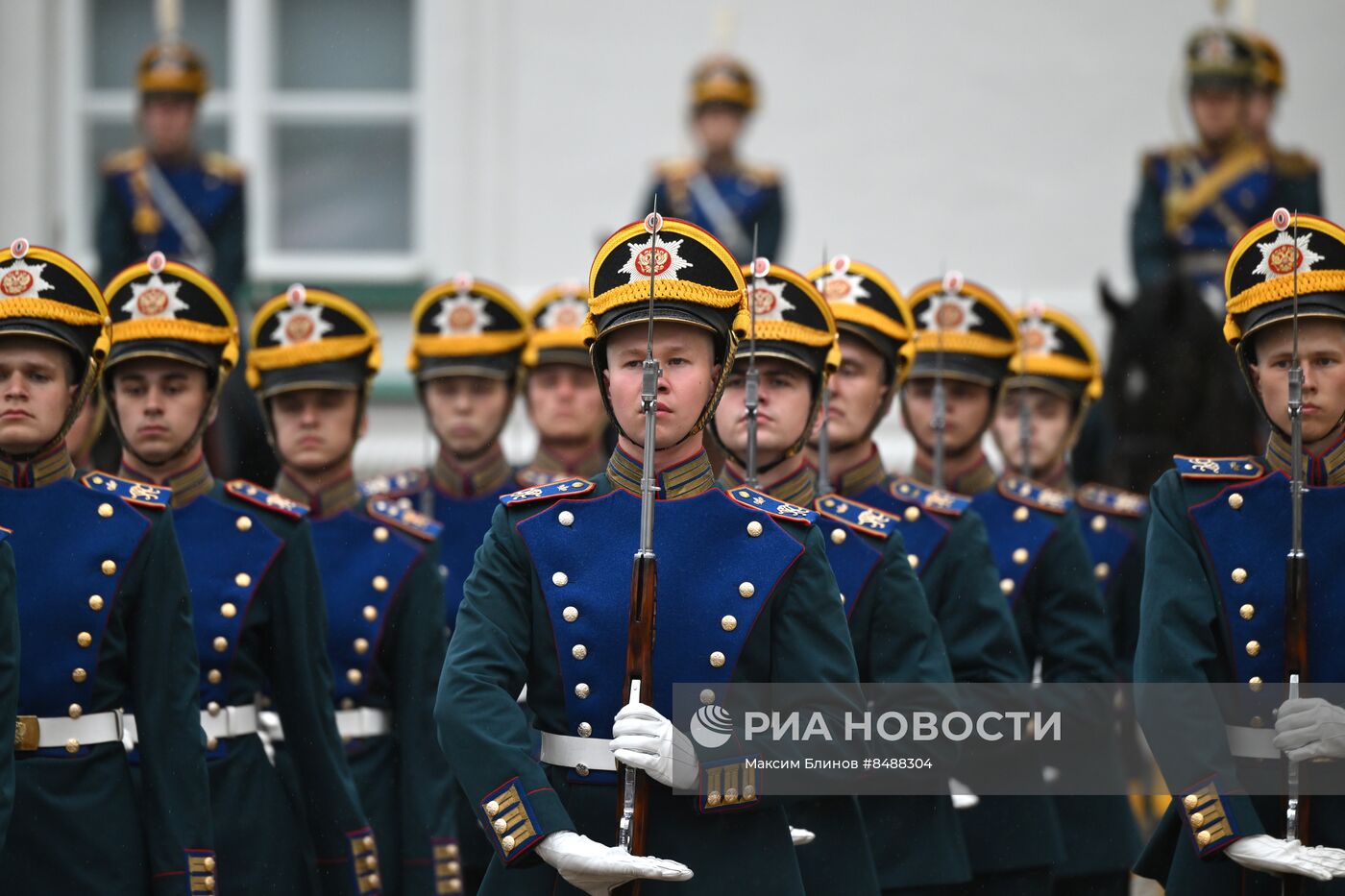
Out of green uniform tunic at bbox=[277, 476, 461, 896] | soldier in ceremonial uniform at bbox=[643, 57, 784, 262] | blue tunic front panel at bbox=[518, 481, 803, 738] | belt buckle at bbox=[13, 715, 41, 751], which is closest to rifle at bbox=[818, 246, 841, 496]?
green uniform tunic at bbox=[277, 476, 461, 896]

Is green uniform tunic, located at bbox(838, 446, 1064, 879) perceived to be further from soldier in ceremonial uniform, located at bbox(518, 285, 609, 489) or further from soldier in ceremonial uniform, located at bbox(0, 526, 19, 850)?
soldier in ceremonial uniform, located at bbox(0, 526, 19, 850)

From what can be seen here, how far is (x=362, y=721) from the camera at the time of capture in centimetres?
763

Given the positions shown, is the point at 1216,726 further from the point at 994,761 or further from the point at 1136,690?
the point at 994,761

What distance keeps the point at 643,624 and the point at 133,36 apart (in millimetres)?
11880

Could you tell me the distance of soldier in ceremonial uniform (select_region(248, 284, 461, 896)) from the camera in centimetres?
740

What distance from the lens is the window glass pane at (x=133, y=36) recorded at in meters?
16.2

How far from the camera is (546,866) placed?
539 cm

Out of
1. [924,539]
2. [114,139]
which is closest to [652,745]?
[924,539]

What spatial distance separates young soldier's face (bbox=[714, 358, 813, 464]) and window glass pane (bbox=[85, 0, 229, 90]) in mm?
9942

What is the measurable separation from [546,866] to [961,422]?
3.43 meters

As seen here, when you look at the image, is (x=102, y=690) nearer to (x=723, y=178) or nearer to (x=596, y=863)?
(x=596, y=863)

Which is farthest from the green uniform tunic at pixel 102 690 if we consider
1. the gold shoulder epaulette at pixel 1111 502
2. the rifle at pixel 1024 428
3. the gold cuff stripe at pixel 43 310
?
the gold shoulder epaulette at pixel 1111 502

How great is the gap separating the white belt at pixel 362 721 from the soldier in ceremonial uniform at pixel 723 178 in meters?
6.40

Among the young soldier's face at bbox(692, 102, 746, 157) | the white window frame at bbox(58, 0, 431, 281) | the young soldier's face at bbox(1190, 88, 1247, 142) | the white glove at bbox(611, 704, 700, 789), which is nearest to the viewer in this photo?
the white glove at bbox(611, 704, 700, 789)
